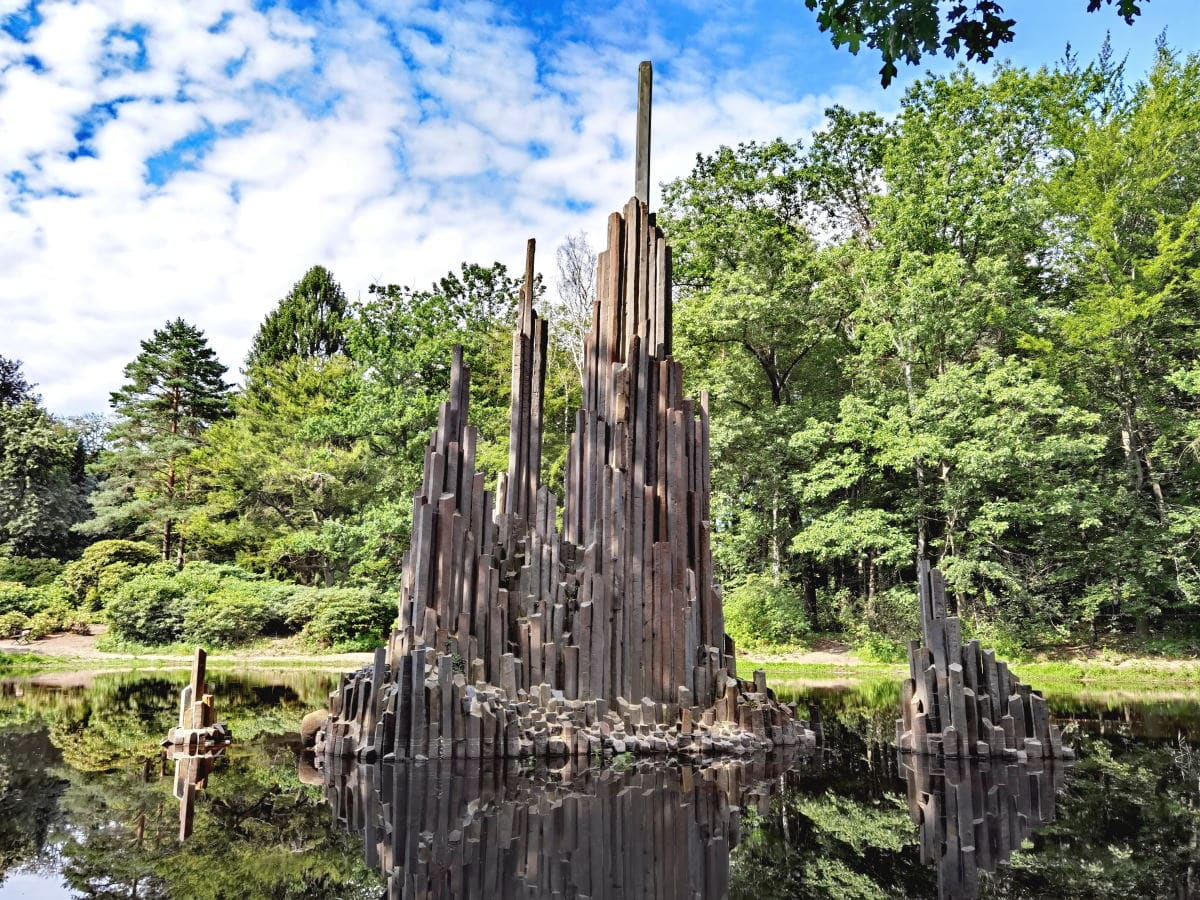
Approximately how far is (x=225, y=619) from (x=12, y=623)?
5609 mm

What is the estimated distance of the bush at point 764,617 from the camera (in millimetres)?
23312

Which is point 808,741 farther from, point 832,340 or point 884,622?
point 832,340

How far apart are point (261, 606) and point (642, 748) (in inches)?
740

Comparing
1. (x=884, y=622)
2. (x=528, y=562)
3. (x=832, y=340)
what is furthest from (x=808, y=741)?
(x=832, y=340)

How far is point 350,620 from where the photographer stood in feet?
77.2

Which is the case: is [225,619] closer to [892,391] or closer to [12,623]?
[12,623]

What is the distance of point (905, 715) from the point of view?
28.0ft

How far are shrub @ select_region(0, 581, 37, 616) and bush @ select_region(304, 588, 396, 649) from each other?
26.7ft

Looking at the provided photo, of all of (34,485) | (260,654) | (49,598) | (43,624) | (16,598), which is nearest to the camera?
(260,654)

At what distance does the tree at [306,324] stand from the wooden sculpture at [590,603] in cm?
3225

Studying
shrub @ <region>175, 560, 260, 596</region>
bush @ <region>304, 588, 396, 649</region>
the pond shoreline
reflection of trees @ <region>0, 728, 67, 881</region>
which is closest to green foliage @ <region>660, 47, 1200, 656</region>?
the pond shoreline

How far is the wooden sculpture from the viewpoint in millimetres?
8234

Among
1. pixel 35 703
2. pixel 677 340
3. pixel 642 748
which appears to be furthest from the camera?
pixel 677 340

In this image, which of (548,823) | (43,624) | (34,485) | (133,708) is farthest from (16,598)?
(548,823)
